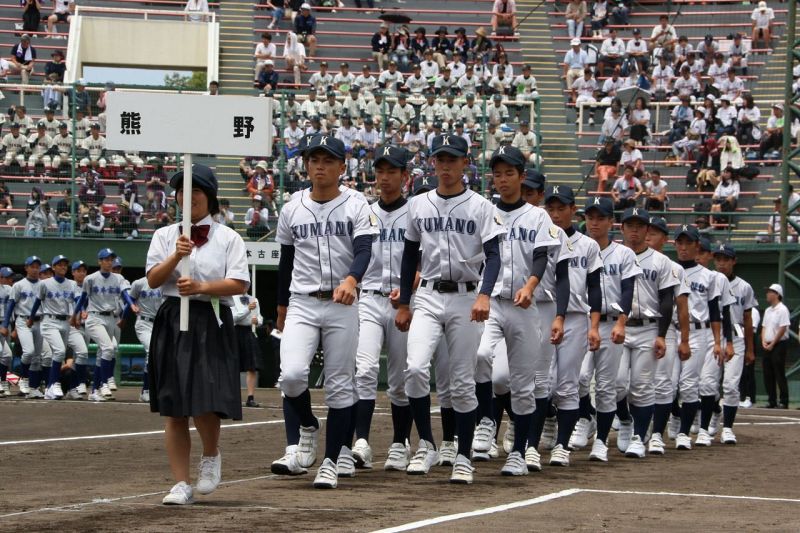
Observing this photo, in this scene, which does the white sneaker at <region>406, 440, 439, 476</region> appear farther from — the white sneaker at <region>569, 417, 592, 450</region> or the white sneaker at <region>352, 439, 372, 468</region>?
the white sneaker at <region>569, 417, 592, 450</region>

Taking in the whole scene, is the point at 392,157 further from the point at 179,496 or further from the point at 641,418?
the point at 641,418

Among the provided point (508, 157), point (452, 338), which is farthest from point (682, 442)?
point (452, 338)

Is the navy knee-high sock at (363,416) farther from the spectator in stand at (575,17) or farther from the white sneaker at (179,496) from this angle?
the spectator in stand at (575,17)

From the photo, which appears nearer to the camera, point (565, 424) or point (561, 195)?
point (565, 424)

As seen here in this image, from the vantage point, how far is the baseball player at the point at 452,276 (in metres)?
10.4

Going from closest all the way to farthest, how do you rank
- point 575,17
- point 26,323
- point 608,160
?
point 26,323, point 608,160, point 575,17

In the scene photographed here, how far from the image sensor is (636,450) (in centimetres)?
1365

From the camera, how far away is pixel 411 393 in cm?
1084

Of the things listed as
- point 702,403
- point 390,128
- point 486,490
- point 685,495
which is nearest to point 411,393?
point 486,490

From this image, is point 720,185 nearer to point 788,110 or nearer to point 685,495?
point 788,110

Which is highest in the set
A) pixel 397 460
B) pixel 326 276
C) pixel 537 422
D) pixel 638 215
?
pixel 638 215

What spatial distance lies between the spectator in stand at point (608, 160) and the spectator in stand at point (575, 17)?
6.95 m

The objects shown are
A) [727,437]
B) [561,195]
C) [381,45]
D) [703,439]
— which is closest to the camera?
[561,195]

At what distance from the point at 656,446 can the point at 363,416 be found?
3.99 m
